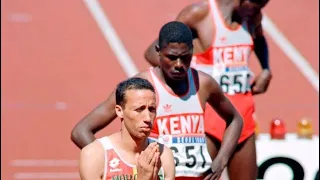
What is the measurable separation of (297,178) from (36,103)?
383 cm

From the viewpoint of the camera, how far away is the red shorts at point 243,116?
241 inches

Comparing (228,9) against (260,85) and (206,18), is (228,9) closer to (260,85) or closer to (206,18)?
(206,18)

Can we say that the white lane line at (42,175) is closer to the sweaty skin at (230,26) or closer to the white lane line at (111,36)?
the white lane line at (111,36)

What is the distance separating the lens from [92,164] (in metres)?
4.18

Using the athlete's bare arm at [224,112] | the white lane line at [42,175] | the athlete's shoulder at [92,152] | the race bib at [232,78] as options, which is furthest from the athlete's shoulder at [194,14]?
the white lane line at [42,175]

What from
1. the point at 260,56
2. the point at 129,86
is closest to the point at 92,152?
the point at 129,86

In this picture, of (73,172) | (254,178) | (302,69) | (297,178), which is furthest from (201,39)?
(302,69)

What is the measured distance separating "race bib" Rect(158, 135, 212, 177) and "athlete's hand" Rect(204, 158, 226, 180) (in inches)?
2.5

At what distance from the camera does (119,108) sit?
426 centimetres

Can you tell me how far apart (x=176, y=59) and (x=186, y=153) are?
Result: 48 cm

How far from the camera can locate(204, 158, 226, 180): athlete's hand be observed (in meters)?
5.21

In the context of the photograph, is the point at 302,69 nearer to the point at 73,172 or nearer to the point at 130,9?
the point at 130,9

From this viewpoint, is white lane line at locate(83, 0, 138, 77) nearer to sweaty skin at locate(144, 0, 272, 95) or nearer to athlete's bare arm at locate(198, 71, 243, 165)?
sweaty skin at locate(144, 0, 272, 95)

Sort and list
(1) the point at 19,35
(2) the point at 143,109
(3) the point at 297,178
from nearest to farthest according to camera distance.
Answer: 1. (2) the point at 143,109
2. (3) the point at 297,178
3. (1) the point at 19,35
